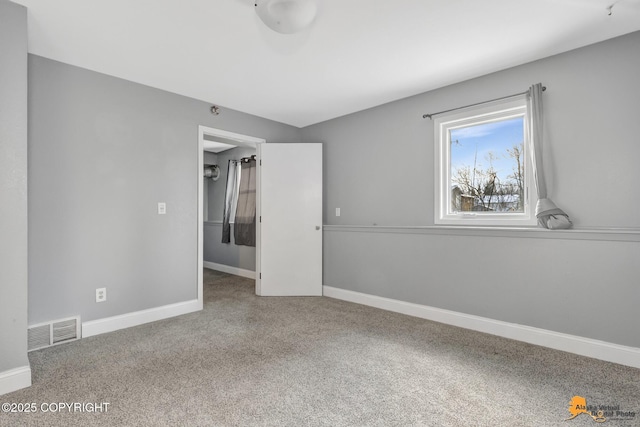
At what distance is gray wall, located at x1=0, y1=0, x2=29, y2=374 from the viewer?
1.83 metres

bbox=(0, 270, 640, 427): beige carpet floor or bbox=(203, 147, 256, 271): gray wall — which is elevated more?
bbox=(203, 147, 256, 271): gray wall

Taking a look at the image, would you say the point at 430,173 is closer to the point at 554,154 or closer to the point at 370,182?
the point at 370,182

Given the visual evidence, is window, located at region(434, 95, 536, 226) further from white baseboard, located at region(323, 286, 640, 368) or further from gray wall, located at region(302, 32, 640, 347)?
white baseboard, located at region(323, 286, 640, 368)

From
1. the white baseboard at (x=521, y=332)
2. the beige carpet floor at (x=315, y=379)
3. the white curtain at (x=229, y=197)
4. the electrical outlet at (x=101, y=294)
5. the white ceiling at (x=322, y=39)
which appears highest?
the white ceiling at (x=322, y=39)

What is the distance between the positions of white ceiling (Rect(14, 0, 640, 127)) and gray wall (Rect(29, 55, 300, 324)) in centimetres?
26

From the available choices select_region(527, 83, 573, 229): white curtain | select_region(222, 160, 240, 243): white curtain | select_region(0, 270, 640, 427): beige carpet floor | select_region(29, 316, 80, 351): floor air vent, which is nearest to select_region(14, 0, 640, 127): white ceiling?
select_region(527, 83, 573, 229): white curtain

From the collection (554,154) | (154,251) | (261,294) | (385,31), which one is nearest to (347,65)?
(385,31)

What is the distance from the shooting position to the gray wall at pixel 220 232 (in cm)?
546

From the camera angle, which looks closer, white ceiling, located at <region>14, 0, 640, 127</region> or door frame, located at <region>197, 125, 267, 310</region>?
white ceiling, located at <region>14, 0, 640, 127</region>

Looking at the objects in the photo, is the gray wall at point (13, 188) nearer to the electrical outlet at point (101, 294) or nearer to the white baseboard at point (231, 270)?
the electrical outlet at point (101, 294)

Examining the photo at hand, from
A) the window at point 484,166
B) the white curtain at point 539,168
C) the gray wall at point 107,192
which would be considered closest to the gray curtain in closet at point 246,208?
the gray wall at point 107,192

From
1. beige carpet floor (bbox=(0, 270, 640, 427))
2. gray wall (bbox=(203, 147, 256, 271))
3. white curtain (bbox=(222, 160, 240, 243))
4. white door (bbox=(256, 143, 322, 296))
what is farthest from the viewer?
white curtain (bbox=(222, 160, 240, 243))

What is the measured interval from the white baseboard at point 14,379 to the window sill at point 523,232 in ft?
10.1

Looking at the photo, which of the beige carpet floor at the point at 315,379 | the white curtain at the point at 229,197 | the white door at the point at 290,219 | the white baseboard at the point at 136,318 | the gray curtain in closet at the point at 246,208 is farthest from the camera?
the white curtain at the point at 229,197
